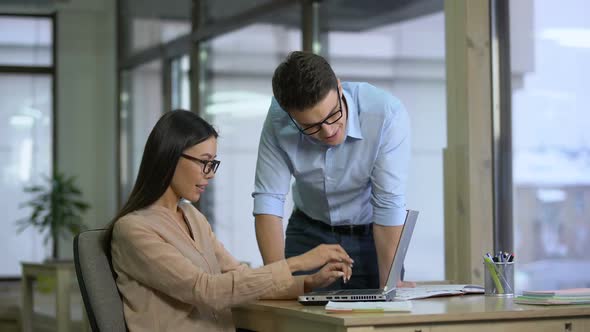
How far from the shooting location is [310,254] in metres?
2.10

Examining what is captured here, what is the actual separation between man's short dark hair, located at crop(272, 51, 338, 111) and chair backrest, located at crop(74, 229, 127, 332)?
1.88 ft

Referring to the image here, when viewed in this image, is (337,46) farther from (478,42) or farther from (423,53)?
(478,42)

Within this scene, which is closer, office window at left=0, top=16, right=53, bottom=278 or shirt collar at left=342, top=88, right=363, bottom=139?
shirt collar at left=342, top=88, right=363, bottom=139

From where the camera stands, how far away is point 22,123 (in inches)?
367

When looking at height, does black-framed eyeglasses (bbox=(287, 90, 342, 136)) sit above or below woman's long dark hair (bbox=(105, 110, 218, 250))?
above

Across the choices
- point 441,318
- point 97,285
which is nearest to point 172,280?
point 97,285

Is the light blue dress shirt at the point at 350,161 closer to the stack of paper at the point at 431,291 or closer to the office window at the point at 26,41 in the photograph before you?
the stack of paper at the point at 431,291

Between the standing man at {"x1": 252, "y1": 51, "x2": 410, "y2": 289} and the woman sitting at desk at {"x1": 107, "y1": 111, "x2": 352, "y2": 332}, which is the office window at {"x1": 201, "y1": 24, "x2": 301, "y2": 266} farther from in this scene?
the woman sitting at desk at {"x1": 107, "y1": 111, "x2": 352, "y2": 332}

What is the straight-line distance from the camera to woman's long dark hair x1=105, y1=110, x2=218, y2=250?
2.19m

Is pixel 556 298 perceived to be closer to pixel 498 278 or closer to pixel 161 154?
pixel 498 278

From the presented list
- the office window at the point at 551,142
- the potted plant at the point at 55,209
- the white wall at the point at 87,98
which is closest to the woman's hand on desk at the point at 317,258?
the office window at the point at 551,142

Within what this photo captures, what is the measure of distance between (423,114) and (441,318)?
2398mm

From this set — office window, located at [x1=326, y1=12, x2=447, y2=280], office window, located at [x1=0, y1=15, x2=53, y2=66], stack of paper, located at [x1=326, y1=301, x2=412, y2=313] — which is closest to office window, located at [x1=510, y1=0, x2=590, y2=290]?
office window, located at [x1=326, y1=12, x2=447, y2=280]

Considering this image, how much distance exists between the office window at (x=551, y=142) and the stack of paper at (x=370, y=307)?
1.70 m
